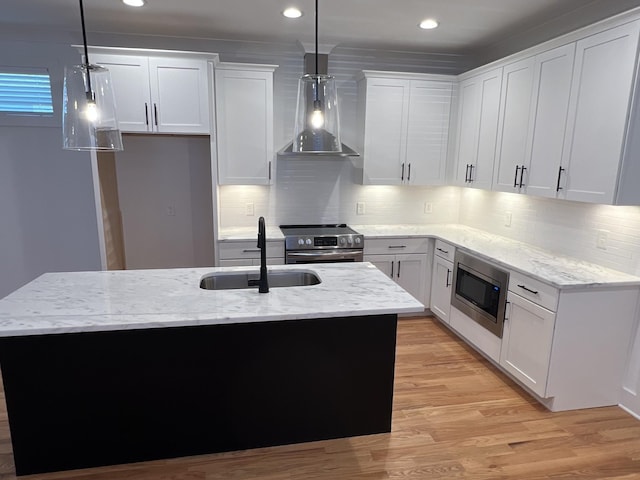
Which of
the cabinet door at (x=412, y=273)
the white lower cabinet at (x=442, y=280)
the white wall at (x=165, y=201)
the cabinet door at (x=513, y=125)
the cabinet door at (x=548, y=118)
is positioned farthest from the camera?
the white wall at (x=165, y=201)

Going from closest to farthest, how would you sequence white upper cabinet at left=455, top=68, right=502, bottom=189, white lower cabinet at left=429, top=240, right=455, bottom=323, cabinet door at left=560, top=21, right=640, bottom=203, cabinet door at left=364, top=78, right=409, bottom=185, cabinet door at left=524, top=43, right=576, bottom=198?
cabinet door at left=560, top=21, right=640, bottom=203, cabinet door at left=524, top=43, right=576, bottom=198, white upper cabinet at left=455, top=68, right=502, bottom=189, white lower cabinet at left=429, top=240, right=455, bottom=323, cabinet door at left=364, top=78, right=409, bottom=185

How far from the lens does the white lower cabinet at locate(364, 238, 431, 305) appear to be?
3.98m

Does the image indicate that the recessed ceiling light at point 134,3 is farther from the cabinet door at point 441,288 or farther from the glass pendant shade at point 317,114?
the cabinet door at point 441,288

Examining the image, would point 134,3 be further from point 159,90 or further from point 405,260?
point 405,260

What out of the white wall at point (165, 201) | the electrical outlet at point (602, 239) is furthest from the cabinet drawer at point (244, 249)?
the electrical outlet at point (602, 239)

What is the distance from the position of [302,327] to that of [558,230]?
7.72 ft

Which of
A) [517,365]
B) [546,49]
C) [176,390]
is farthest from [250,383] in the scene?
[546,49]

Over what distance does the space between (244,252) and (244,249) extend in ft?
0.10

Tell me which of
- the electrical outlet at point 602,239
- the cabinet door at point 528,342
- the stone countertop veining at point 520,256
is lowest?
the cabinet door at point 528,342

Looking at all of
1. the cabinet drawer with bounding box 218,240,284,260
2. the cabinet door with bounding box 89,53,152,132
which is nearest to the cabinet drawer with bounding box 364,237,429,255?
the cabinet drawer with bounding box 218,240,284,260

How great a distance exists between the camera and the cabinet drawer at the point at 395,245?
3969mm

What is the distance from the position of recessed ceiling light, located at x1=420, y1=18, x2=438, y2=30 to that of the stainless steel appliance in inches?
76.2

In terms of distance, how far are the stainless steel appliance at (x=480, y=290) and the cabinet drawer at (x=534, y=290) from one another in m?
0.08

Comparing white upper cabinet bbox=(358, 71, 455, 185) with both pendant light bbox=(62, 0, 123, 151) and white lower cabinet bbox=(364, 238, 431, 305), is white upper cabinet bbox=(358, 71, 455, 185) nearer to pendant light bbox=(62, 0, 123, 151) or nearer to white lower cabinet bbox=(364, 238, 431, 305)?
white lower cabinet bbox=(364, 238, 431, 305)
